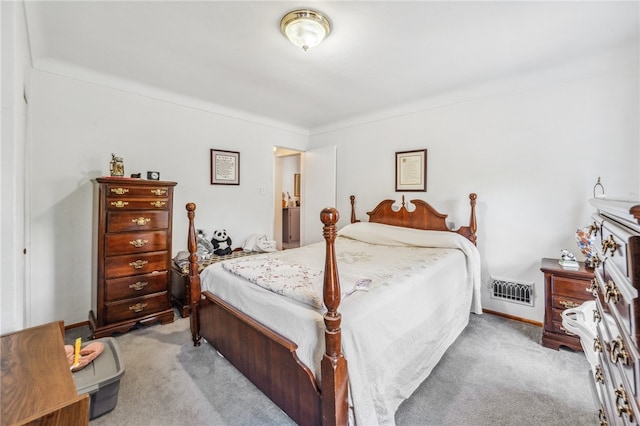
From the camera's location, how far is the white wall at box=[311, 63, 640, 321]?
7.63 ft

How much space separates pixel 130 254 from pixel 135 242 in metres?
0.11

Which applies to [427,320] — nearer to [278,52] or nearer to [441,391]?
[441,391]

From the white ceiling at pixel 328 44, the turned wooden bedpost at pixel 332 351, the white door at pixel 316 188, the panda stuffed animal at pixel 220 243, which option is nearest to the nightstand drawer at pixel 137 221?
the panda stuffed animal at pixel 220 243

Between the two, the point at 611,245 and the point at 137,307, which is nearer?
the point at 611,245

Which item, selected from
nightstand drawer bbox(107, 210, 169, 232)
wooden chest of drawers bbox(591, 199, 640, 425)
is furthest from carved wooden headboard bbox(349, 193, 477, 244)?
nightstand drawer bbox(107, 210, 169, 232)

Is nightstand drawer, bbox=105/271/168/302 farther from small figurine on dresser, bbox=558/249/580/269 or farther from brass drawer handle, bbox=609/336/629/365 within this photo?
small figurine on dresser, bbox=558/249/580/269

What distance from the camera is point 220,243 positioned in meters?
3.55

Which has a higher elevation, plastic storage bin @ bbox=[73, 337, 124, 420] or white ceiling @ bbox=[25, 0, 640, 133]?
white ceiling @ bbox=[25, 0, 640, 133]

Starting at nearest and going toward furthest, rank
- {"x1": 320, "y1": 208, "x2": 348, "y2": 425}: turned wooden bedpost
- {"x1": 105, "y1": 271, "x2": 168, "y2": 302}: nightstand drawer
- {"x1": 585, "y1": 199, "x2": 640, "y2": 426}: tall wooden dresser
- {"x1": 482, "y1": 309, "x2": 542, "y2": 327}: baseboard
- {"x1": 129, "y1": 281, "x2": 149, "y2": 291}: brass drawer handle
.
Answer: {"x1": 585, "y1": 199, "x2": 640, "y2": 426}: tall wooden dresser, {"x1": 320, "y1": 208, "x2": 348, "y2": 425}: turned wooden bedpost, {"x1": 105, "y1": 271, "x2": 168, "y2": 302}: nightstand drawer, {"x1": 129, "y1": 281, "x2": 149, "y2": 291}: brass drawer handle, {"x1": 482, "y1": 309, "x2": 542, "y2": 327}: baseboard

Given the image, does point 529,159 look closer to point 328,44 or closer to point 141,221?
point 328,44

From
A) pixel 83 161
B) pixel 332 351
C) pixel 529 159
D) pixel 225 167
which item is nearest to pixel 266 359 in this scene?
pixel 332 351

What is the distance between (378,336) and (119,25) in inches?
106

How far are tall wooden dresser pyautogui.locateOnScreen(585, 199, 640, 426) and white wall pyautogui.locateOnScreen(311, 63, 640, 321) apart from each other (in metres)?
2.11

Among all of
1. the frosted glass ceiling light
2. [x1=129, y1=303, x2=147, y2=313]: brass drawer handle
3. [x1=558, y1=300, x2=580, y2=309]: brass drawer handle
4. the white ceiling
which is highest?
the white ceiling
